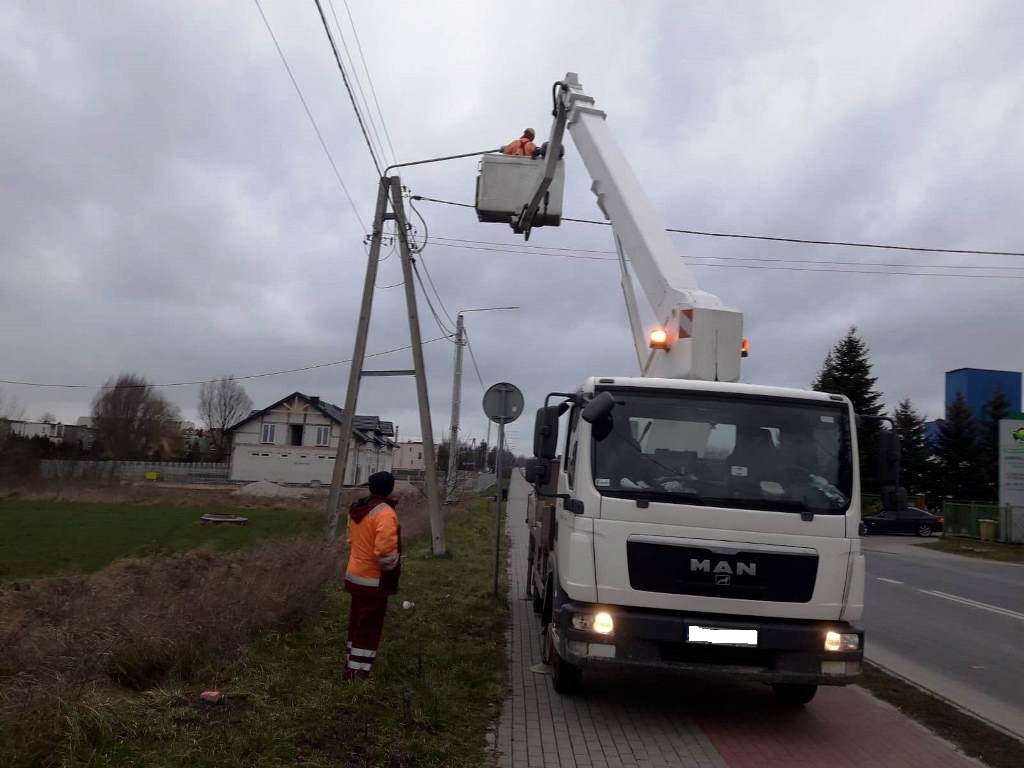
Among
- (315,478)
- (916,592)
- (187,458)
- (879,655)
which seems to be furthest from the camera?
(187,458)

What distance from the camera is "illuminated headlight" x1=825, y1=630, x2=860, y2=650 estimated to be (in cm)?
589

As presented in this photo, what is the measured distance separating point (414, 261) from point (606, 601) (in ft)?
36.5

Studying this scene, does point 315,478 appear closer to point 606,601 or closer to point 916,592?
point 916,592

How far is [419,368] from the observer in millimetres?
15859

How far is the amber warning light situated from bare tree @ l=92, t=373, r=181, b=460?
82040 mm

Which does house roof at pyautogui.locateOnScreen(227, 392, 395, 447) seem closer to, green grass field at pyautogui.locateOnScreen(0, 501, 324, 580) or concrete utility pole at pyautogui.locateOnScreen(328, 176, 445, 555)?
green grass field at pyautogui.locateOnScreen(0, 501, 324, 580)

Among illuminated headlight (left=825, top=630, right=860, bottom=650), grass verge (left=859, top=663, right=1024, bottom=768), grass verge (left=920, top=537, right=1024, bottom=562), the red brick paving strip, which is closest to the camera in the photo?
the red brick paving strip

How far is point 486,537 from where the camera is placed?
23.0 meters

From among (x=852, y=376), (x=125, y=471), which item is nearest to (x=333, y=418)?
(x=125, y=471)

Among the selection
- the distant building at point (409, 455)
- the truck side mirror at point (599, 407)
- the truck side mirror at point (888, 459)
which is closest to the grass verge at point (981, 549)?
the truck side mirror at point (888, 459)

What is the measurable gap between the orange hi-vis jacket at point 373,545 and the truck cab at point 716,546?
134cm

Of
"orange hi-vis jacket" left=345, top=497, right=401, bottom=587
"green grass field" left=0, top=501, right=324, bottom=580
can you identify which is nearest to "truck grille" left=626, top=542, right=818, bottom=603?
"orange hi-vis jacket" left=345, top=497, right=401, bottom=587

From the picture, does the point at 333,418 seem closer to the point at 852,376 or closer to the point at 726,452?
the point at 852,376

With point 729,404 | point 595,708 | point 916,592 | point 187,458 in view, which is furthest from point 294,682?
point 187,458
